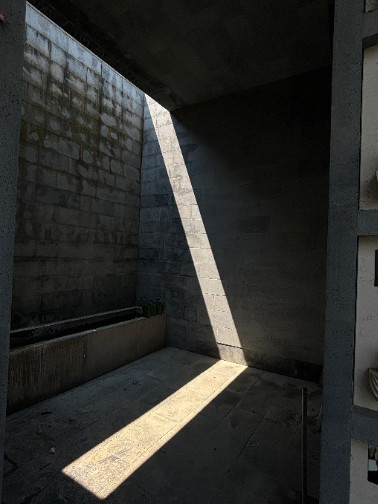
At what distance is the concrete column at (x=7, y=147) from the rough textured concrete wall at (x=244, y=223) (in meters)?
5.18

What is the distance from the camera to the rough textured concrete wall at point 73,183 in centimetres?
557

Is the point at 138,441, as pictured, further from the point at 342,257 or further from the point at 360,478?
the point at 342,257

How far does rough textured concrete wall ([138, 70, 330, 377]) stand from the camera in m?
5.83

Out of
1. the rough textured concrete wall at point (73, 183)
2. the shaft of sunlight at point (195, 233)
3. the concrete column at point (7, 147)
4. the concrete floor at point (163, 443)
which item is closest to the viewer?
the concrete column at point (7, 147)

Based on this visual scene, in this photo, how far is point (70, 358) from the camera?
16.8 feet

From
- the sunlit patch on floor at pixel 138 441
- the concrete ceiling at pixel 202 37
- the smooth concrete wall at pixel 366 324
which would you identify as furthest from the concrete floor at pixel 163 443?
the concrete ceiling at pixel 202 37

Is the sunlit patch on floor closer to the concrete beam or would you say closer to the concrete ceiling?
the concrete beam

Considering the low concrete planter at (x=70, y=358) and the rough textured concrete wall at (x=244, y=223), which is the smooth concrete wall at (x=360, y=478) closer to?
the rough textured concrete wall at (x=244, y=223)

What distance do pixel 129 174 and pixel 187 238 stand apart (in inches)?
102

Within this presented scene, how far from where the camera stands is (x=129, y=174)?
26.1 feet

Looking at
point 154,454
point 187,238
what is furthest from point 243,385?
point 187,238

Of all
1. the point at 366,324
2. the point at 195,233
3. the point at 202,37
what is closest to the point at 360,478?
the point at 366,324

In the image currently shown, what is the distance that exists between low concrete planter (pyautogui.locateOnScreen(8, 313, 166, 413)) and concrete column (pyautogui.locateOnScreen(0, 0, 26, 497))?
8.67 ft

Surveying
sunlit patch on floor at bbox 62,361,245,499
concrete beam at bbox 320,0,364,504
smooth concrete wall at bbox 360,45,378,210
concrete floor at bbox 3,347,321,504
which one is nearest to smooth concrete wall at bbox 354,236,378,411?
concrete beam at bbox 320,0,364,504
